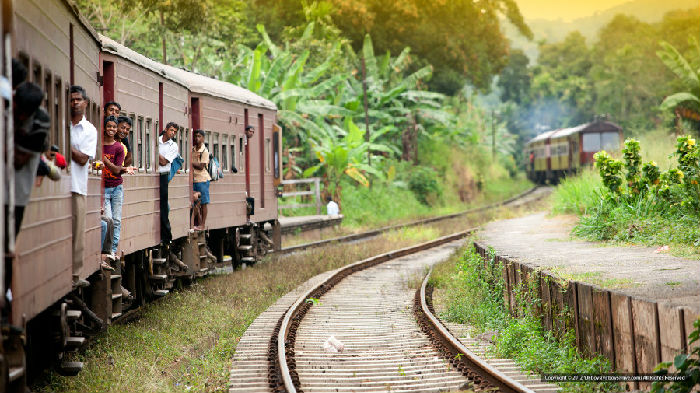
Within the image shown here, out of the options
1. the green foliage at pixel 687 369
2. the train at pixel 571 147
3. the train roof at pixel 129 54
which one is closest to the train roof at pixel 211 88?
the train roof at pixel 129 54

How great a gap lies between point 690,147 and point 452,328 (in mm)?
5176

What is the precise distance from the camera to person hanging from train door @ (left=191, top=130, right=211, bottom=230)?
14.0 metres

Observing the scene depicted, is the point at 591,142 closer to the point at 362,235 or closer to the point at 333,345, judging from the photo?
the point at 362,235

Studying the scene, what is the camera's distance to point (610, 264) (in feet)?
32.1

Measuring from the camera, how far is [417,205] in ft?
107

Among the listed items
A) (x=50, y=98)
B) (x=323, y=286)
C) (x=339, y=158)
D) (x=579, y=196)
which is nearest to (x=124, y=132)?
(x=50, y=98)

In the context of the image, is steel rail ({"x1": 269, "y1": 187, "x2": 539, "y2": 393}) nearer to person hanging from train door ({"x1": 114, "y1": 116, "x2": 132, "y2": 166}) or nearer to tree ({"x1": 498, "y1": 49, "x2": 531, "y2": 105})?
person hanging from train door ({"x1": 114, "y1": 116, "x2": 132, "y2": 166})

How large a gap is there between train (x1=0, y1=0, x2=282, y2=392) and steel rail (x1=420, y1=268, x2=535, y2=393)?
352cm

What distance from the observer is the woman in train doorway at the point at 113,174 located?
894 cm

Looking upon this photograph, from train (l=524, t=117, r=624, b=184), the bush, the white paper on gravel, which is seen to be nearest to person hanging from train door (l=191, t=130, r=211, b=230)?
the white paper on gravel

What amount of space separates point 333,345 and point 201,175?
5.63 meters

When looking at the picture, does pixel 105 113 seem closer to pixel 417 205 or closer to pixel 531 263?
pixel 531 263

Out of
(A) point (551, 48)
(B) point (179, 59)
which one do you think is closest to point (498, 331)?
(B) point (179, 59)

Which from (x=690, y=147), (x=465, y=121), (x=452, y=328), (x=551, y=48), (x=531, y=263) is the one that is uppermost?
(x=551, y=48)
